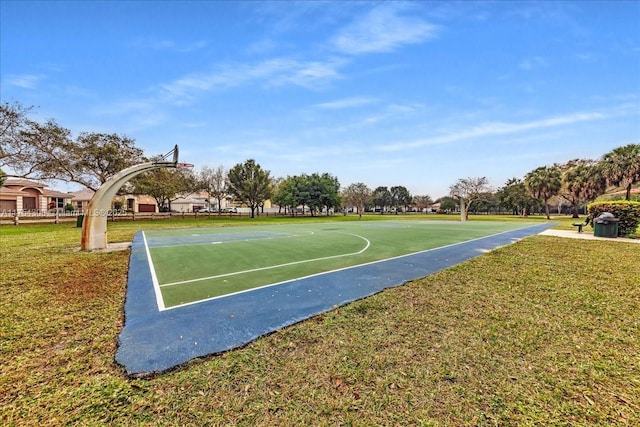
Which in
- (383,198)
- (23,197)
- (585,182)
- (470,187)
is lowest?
(23,197)

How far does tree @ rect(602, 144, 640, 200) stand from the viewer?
26.2 m

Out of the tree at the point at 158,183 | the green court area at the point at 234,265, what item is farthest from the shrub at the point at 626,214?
the tree at the point at 158,183

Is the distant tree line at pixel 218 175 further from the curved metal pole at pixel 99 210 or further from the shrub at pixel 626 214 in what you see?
the shrub at pixel 626 214

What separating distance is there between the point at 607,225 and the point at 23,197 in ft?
166

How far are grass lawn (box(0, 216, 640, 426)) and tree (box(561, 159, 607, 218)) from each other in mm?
36703

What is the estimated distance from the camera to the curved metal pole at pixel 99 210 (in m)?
9.33

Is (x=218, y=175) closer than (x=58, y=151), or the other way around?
(x=58, y=151)

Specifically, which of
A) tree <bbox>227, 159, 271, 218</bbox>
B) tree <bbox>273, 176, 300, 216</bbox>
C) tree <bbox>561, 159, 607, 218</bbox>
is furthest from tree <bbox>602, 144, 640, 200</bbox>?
tree <bbox>227, 159, 271, 218</bbox>

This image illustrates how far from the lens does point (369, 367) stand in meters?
2.65

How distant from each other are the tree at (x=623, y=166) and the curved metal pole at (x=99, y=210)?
124 ft

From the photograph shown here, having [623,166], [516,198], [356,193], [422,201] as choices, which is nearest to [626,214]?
[623,166]

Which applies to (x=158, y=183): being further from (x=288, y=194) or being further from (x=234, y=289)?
(x=234, y=289)

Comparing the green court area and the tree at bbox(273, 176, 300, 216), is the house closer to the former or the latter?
the tree at bbox(273, 176, 300, 216)

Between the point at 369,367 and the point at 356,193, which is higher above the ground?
the point at 356,193
